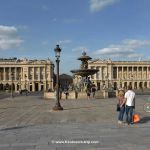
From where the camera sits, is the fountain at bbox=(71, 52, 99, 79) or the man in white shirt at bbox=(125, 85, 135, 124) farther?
the fountain at bbox=(71, 52, 99, 79)

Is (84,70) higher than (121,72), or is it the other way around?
(121,72)

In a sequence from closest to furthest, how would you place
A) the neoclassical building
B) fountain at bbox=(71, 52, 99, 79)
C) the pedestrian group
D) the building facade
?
the pedestrian group < fountain at bbox=(71, 52, 99, 79) < the neoclassical building < the building facade

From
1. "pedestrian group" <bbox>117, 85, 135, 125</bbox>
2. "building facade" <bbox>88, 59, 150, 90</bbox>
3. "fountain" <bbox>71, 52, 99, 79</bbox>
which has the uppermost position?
"building facade" <bbox>88, 59, 150, 90</bbox>

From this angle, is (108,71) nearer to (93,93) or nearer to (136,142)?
(93,93)

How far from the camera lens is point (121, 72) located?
198m

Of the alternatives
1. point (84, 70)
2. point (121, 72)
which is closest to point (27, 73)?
point (121, 72)

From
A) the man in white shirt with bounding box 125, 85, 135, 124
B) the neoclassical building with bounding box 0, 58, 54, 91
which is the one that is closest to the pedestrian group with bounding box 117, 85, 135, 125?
the man in white shirt with bounding box 125, 85, 135, 124

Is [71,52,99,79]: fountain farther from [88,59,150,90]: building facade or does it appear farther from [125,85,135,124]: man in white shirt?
[88,59,150,90]: building facade

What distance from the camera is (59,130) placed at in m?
14.4

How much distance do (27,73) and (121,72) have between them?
48966 mm

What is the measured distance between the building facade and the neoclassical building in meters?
24.7

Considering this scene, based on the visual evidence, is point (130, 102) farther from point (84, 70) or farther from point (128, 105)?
point (84, 70)

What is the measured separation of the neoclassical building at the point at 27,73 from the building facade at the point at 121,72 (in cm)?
2474

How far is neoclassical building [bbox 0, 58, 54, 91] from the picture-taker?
19462cm
